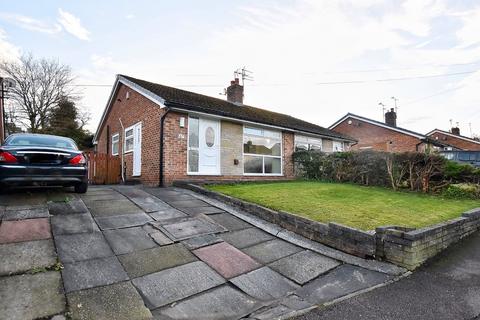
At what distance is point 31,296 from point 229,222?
3451 mm

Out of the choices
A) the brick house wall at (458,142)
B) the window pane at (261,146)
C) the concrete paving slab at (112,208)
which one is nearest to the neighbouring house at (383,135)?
the brick house wall at (458,142)

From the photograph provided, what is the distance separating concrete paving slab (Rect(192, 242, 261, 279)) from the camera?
3.83 meters

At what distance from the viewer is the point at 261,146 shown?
1280 cm

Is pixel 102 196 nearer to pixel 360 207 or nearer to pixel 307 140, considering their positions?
pixel 360 207

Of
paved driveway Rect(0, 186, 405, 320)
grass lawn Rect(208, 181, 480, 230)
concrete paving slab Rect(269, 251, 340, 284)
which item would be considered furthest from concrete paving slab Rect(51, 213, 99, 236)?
grass lawn Rect(208, 181, 480, 230)

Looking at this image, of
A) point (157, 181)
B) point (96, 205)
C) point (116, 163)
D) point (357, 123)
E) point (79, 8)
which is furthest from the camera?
point (357, 123)

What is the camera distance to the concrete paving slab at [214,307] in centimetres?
282

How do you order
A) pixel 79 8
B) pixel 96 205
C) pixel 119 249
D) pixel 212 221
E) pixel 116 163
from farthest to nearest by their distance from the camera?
pixel 116 163 < pixel 79 8 < pixel 96 205 < pixel 212 221 < pixel 119 249

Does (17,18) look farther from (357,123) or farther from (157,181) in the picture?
(357,123)

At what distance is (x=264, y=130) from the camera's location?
12953 millimetres

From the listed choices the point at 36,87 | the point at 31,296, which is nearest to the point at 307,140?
the point at 31,296

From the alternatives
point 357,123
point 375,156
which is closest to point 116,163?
point 375,156

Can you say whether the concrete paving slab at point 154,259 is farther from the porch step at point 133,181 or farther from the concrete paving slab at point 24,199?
the porch step at point 133,181

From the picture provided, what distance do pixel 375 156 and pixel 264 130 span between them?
4818 mm
